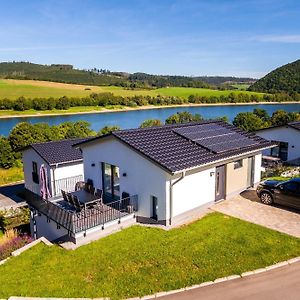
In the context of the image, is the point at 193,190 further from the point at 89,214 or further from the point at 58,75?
the point at 58,75

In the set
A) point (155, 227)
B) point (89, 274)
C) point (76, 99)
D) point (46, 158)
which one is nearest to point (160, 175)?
point (155, 227)

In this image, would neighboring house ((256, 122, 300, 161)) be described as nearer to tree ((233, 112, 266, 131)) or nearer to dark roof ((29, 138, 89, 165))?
dark roof ((29, 138, 89, 165))

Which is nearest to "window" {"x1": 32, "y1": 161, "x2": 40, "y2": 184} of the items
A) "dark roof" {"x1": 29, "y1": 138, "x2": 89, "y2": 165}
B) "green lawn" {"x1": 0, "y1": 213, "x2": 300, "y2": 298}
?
"dark roof" {"x1": 29, "y1": 138, "x2": 89, "y2": 165}

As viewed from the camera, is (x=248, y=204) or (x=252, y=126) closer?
(x=248, y=204)

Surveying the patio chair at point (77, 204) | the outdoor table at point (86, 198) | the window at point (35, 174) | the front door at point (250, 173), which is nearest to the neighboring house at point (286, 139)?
the front door at point (250, 173)

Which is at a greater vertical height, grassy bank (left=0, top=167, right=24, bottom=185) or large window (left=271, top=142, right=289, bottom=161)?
large window (left=271, top=142, right=289, bottom=161)

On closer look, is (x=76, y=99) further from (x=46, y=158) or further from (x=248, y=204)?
(x=248, y=204)
